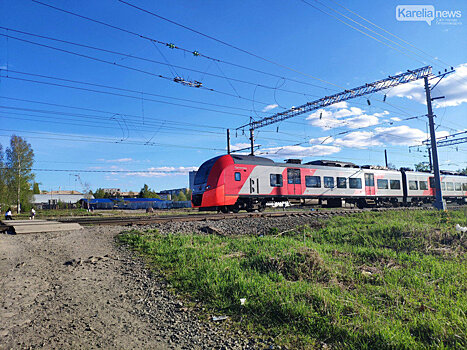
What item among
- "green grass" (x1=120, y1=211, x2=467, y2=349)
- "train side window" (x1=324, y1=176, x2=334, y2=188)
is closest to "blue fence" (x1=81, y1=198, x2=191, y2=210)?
"train side window" (x1=324, y1=176, x2=334, y2=188)

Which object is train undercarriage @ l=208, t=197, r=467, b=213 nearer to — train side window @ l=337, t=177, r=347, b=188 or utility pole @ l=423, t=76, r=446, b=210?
train side window @ l=337, t=177, r=347, b=188

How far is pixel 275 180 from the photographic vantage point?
58.4 ft

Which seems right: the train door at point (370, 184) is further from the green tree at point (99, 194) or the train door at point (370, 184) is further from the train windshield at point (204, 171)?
the green tree at point (99, 194)

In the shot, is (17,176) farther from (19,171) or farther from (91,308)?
(91,308)

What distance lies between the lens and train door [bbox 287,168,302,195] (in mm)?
18547

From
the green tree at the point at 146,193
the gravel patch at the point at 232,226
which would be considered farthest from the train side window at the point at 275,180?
the green tree at the point at 146,193

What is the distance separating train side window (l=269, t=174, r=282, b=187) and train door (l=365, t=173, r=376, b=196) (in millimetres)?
9873

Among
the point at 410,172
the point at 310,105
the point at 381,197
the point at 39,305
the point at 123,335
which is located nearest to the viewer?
the point at 123,335

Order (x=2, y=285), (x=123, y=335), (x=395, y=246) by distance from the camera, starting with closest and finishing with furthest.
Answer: (x=123, y=335)
(x=2, y=285)
(x=395, y=246)

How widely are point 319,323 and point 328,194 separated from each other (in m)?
18.7

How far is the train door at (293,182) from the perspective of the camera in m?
18.5

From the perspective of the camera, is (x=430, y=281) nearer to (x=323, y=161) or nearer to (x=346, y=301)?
(x=346, y=301)

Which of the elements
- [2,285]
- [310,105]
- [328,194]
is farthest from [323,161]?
[2,285]

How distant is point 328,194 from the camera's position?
21000 mm
